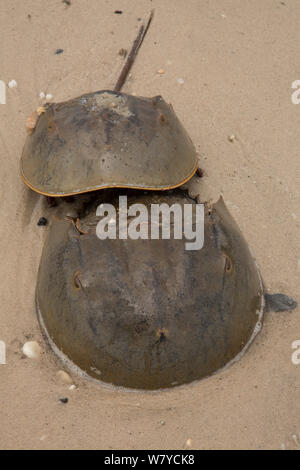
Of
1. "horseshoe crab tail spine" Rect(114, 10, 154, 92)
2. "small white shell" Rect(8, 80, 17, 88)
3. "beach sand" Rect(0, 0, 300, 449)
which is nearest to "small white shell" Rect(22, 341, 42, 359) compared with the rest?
"beach sand" Rect(0, 0, 300, 449)

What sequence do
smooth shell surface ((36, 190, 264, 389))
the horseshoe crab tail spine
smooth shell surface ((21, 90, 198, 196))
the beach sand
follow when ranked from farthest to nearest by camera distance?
1. the horseshoe crab tail spine
2. smooth shell surface ((21, 90, 198, 196))
3. the beach sand
4. smooth shell surface ((36, 190, 264, 389))

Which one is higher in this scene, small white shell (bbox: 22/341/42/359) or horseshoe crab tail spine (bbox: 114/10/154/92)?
horseshoe crab tail spine (bbox: 114/10/154/92)

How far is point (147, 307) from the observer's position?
2.40 metres

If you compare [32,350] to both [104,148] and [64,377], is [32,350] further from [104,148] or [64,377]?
[104,148]

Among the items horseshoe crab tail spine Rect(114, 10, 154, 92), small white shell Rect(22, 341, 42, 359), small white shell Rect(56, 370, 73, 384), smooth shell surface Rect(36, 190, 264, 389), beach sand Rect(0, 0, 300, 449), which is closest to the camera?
smooth shell surface Rect(36, 190, 264, 389)

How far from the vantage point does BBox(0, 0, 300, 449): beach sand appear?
8.61 ft

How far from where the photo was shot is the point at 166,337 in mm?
2416

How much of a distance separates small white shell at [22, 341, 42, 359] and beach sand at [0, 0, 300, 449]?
42 mm

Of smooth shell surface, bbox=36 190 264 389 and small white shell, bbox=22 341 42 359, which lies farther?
small white shell, bbox=22 341 42 359

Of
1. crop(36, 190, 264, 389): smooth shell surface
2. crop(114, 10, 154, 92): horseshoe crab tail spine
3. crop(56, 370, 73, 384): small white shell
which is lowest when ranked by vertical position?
crop(56, 370, 73, 384): small white shell

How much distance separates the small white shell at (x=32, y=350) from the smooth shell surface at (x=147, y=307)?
0.18 meters

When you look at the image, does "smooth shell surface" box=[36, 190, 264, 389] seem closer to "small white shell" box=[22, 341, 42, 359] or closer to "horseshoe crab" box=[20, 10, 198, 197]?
"small white shell" box=[22, 341, 42, 359]

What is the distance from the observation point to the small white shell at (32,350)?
112 inches

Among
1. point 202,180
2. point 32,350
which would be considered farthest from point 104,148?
point 32,350
